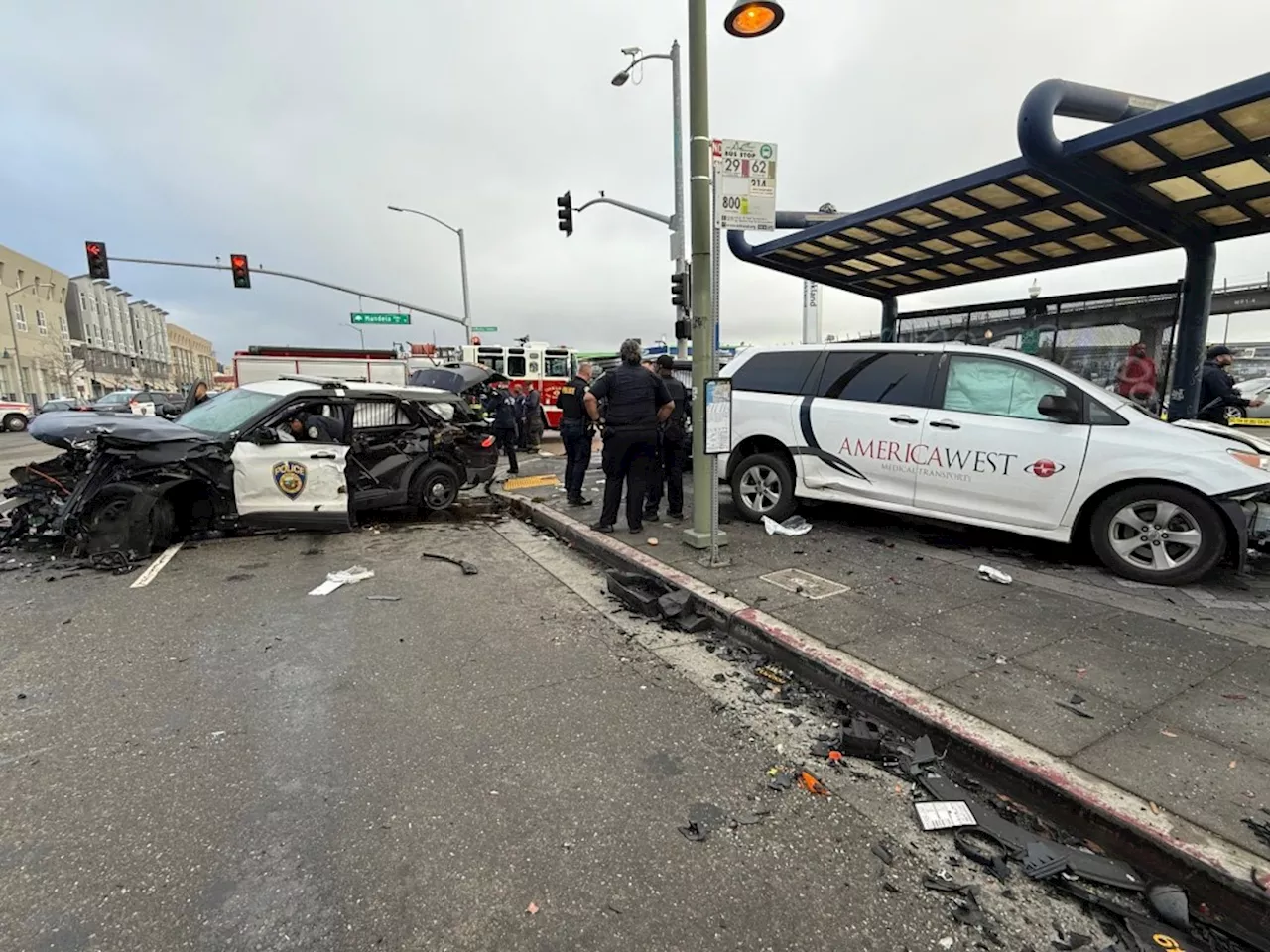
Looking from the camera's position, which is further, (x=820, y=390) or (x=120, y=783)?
(x=820, y=390)

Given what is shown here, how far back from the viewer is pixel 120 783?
265 cm

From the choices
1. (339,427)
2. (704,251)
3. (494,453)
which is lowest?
(494,453)

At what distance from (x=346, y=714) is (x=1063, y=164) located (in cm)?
719

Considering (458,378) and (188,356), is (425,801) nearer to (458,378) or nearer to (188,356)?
(458,378)

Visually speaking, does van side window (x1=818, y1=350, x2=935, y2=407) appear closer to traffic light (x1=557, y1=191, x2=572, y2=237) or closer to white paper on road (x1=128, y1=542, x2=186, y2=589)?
white paper on road (x1=128, y1=542, x2=186, y2=589)

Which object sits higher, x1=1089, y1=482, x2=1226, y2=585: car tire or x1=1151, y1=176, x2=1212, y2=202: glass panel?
x1=1151, y1=176, x2=1212, y2=202: glass panel

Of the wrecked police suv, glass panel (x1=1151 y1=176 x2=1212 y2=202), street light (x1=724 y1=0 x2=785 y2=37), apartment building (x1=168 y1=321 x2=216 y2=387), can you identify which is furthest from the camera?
apartment building (x1=168 y1=321 x2=216 y2=387)

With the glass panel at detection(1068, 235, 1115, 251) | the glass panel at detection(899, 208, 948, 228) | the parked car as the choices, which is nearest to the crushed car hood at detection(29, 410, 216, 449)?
the glass panel at detection(899, 208, 948, 228)

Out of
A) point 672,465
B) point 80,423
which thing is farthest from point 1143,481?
point 80,423

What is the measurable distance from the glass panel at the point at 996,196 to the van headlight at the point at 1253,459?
3559 millimetres

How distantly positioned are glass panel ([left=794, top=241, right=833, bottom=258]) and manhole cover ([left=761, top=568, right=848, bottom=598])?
5336 mm

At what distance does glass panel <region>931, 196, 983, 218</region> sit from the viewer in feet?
23.2

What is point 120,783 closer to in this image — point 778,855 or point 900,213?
point 778,855

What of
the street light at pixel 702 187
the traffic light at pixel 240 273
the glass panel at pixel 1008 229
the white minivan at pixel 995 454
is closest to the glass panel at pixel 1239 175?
the glass panel at pixel 1008 229
